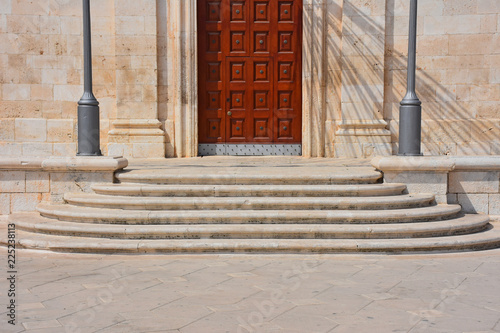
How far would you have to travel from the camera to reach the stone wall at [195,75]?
472 inches

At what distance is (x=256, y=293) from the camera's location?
16.8 feet

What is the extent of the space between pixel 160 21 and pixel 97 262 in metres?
7.12

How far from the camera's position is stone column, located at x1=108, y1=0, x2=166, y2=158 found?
39.5 ft

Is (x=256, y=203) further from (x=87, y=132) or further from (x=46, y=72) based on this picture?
(x=46, y=72)

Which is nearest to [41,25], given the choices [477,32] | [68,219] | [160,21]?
[160,21]

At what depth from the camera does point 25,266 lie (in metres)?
6.23

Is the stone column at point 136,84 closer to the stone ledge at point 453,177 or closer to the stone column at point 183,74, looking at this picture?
the stone column at point 183,74

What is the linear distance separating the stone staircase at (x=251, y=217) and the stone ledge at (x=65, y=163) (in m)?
0.28

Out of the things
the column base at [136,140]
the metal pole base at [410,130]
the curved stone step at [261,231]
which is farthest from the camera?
the column base at [136,140]

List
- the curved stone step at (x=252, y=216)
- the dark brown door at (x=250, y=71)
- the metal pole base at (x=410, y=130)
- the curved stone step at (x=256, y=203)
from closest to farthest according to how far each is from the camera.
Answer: the curved stone step at (x=252, y=216), the curved stone step at (x=256, y=203), the metal pole base at (x=410, y=130), the dark brown door at (x=250, y=71)

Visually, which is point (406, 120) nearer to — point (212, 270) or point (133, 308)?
point (212, 270)

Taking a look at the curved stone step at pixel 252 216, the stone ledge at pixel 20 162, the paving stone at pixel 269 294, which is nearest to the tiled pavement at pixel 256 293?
the paving stone at pixel 269 294

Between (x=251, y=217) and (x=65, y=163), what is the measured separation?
2.90m

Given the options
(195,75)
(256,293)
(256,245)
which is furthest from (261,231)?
(195,75)
